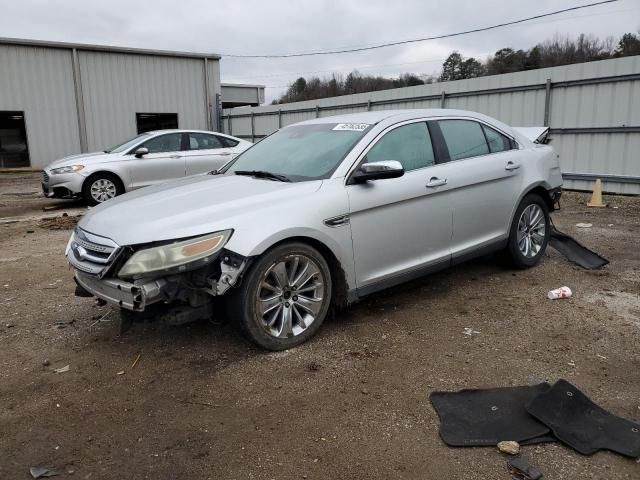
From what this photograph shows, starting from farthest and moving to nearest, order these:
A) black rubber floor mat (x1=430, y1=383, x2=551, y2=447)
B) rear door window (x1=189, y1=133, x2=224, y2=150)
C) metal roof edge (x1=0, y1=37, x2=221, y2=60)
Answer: metal roof edge (x1=0, y1=37, x2=221, y2=60) < rear door window (x1=189, y1=133, x2=224, y2=150) < black rubber floor mat (x1=430, y1=383, x2=551, y2=447)

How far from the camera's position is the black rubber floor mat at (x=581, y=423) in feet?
8.72

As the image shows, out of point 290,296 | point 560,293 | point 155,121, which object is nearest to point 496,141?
point 560,293

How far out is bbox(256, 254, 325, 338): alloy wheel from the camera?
3.63 metres

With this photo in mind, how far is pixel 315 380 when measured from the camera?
11.2ft

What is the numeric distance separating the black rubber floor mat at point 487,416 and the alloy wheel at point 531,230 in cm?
257

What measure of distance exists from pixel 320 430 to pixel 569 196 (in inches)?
387

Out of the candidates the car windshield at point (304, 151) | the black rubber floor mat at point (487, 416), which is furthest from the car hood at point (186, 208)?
the black rubber floor mat at point (487, 416)

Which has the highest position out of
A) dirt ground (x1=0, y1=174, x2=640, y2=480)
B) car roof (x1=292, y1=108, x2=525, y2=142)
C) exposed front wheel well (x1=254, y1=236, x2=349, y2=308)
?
car roof (x1=292, y1=108, x2=525, y2=142)

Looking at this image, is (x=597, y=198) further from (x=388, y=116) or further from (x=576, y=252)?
(x=388, y=116)

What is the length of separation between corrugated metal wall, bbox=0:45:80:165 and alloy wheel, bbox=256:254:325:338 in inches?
778

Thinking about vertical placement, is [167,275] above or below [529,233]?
above

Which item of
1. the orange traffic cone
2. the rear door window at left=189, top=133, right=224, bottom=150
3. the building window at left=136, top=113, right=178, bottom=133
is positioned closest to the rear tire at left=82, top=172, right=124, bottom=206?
the rear door window at left=189, top=133, right=224, bottom=150

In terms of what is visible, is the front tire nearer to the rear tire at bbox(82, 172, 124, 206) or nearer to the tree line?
the rear tire at bbox(82, 172, 124, 206)

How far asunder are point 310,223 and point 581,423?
203 cm
